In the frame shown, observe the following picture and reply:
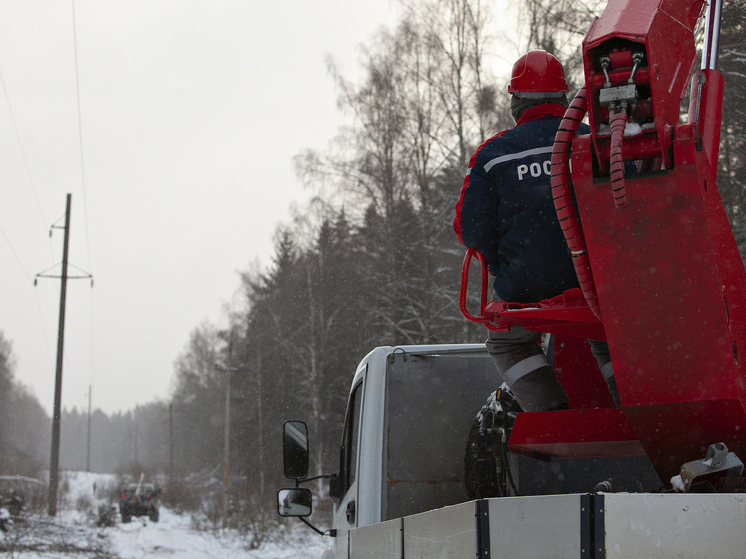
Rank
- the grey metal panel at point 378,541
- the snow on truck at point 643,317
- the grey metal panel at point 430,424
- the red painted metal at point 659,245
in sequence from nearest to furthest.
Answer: the snow on truck at point 643,317, the red painted metal at point 659,245, the grey metal panel at point 378,541, the grey metal panel at point 430,424

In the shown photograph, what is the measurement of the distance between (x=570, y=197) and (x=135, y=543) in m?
20.6

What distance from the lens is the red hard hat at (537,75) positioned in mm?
2689

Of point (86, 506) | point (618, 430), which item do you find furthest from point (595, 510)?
point (86, 506)

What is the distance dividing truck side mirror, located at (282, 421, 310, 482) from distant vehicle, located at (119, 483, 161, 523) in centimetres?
2683

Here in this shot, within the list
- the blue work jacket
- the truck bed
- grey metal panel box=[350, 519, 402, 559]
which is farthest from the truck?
the truck bed

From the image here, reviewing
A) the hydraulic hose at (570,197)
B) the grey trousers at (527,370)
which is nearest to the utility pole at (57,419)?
the grey trousers at (527,370)

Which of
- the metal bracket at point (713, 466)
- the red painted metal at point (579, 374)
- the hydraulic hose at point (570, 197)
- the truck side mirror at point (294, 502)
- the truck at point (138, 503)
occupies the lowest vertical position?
the truck at point (138, 503)

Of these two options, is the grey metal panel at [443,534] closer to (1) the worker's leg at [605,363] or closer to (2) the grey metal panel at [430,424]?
(1) the worker's leg at [605,363]

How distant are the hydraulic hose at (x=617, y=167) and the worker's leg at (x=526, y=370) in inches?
36.6

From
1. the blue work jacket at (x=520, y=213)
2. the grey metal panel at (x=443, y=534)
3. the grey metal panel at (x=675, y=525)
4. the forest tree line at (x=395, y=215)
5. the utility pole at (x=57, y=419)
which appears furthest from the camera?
the utility pole at (x=57, y=419)

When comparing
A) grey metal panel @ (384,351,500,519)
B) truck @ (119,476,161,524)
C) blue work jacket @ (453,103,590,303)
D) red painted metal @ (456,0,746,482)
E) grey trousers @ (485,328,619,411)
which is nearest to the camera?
red painted metal @ (456,0,746,482)

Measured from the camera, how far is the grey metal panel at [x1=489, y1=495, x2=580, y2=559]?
4.47ft

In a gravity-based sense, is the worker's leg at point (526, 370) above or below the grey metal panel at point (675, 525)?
above

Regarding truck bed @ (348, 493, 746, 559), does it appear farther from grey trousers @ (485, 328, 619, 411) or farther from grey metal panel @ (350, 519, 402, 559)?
grey trousers @ (485, 328, 619, 411)
